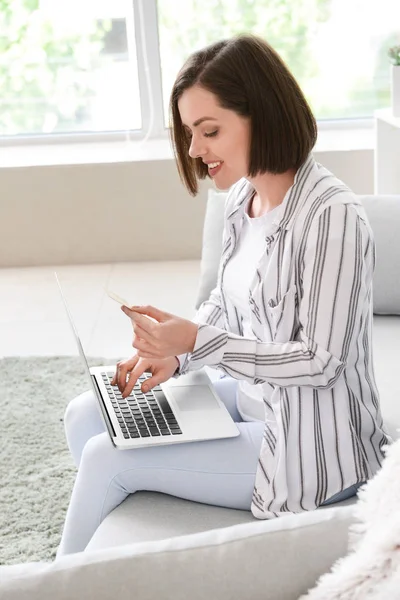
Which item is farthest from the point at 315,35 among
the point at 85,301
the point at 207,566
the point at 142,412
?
the point at 207,566

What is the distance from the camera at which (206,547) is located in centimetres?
98

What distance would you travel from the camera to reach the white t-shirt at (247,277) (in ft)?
5.64

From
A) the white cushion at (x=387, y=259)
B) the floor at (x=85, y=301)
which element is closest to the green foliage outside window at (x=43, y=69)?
the floor at (x=85, y=301)

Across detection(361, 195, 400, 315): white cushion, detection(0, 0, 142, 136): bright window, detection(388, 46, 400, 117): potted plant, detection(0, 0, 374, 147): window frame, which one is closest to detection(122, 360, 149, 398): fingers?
detection(361, 195, 400, 315): white cushion

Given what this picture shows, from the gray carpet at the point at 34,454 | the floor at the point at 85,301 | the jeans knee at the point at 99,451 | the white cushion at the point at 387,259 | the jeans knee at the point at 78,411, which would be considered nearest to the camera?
the jeans knee at the point at 99,451

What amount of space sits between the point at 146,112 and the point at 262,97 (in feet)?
10.4

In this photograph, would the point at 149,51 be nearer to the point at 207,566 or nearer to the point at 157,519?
the point at 157,519

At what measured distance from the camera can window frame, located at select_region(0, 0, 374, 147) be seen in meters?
4.52

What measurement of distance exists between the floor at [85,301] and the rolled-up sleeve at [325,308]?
72.8 inches

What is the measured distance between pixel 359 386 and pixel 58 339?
2104mm

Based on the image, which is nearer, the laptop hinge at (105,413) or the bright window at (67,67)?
the laptop hinge at (105,413)

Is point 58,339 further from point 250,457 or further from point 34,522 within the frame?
point 250,457

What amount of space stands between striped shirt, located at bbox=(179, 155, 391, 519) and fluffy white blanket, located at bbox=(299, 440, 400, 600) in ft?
1.56

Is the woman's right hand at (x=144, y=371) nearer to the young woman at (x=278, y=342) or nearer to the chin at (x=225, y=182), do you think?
the young woman at (x=278, y=342)
